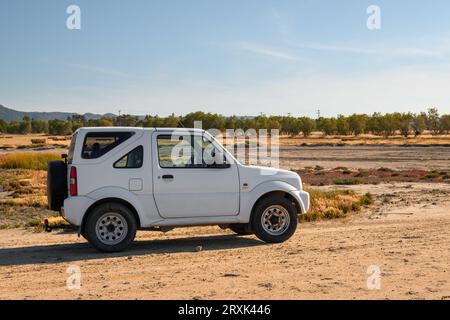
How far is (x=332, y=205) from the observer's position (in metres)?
16.8

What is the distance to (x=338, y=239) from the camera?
11.9 m

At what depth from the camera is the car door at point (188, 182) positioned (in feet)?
34.7

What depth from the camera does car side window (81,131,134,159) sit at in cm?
1030

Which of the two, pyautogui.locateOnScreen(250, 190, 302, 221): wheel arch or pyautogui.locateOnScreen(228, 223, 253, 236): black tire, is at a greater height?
pyautogui.locateOnScreen(250, 190, 302, 221): wheel arch

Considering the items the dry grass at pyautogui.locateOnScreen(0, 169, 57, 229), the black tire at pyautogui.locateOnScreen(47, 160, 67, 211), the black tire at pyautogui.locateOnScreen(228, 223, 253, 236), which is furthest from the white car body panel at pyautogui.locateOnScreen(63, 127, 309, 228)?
the dry grass at pyautogui.locateOnScreen(0, 169, 57, 229)

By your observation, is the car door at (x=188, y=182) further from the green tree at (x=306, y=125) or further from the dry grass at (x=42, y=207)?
the green tree at (x=306, y=125)

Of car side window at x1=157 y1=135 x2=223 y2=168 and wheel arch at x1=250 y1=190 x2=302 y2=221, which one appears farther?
wheel arch at x1=250 y1=190 x2=302 y2=221

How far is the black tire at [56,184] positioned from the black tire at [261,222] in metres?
3.46

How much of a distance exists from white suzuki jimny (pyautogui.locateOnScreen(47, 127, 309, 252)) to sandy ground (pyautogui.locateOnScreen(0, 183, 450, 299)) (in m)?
0.55

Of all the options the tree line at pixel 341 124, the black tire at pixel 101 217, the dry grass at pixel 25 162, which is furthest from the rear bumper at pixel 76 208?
the tree line at pixel 341 124

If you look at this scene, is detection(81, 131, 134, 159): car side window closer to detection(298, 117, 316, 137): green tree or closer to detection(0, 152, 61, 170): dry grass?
detection(0, 152, 61, 170): dry grass

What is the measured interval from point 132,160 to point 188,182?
1.06 meters
